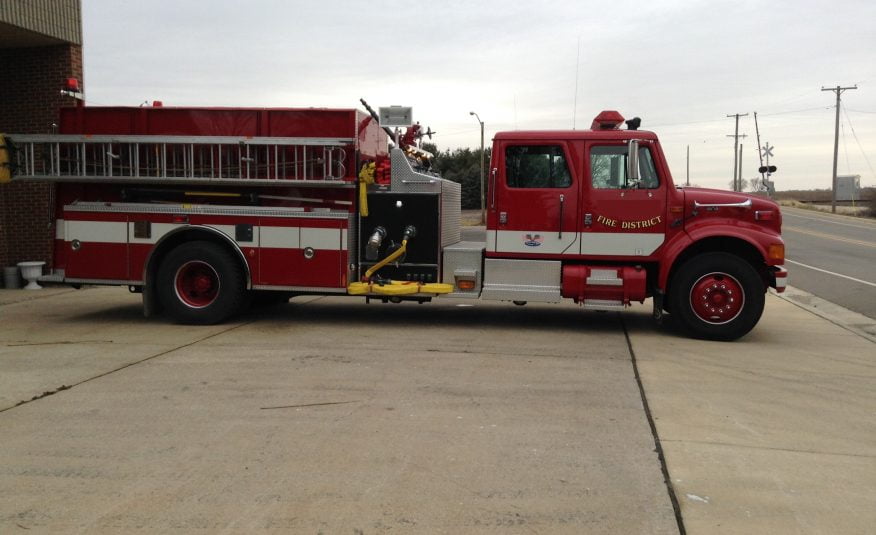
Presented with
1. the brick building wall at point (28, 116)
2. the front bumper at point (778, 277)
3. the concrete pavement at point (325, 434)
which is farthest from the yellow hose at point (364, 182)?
the brick building wall at point (28, 116)

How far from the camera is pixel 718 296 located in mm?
8750

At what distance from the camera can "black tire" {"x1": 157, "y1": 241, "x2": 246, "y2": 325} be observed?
30.9 ft

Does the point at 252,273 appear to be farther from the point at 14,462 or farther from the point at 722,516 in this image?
the point at 722,516

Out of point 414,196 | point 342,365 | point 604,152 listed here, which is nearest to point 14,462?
point 342,365

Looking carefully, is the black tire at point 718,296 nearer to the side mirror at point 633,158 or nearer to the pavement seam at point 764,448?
the side mirror at point 633,158

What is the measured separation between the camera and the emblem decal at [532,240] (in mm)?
9078

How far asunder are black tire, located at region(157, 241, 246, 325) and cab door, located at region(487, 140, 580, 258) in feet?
10.7

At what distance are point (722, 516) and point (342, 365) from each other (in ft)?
13.6

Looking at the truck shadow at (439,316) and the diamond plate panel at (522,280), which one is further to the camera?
the truck shadow at (439,316)

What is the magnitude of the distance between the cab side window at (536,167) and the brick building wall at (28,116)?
8.71 meters

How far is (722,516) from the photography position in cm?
390

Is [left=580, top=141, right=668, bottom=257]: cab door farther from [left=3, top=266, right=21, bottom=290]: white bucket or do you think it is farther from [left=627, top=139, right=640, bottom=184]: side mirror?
[left=3, top=266, right=21, bottom=290]: white bucket

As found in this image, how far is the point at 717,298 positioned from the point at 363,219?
4365 mm

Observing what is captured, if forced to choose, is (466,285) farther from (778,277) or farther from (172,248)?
(172,248)
